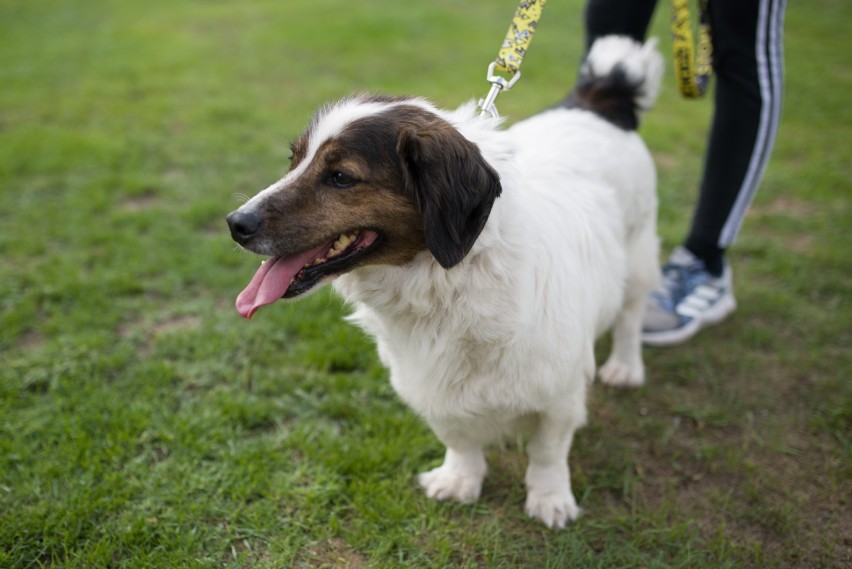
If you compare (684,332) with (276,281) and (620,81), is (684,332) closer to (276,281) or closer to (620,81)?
(620,81)

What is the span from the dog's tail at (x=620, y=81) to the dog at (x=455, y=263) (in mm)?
556

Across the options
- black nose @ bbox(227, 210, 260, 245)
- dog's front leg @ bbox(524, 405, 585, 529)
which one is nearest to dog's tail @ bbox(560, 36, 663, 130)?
dog's front leg @ bbox(524, 405, 585, 529)

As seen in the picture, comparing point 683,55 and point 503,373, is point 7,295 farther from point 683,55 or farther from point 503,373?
point 683,55

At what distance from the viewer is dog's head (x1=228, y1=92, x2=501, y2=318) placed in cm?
190

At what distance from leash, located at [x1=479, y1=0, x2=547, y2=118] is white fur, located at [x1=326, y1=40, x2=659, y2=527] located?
246 millimetres

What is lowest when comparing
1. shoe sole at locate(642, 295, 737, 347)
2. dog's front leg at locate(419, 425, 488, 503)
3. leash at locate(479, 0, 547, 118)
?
shoe sole at locate(642, 295, 737, 347)

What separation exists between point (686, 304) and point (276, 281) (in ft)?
8.12

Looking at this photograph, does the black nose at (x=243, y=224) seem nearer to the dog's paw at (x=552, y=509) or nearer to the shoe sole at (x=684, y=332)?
the dog's paw at (x=552, y=509)

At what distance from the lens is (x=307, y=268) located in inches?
78.4

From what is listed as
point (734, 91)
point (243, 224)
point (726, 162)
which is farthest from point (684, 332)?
point (243, 224)

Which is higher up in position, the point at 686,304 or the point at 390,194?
the point at 390,194

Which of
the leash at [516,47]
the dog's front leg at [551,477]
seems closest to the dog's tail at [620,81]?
the leash at [516,47]

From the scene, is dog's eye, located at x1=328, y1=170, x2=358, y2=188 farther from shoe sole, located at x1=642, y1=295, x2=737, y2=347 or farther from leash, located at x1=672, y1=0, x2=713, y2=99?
shoe sole, located at x1=642, y1=295, x2=737, y2=347

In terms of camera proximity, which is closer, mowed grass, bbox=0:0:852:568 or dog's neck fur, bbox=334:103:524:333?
dog's neck fur, bbox=334:103:524:333
